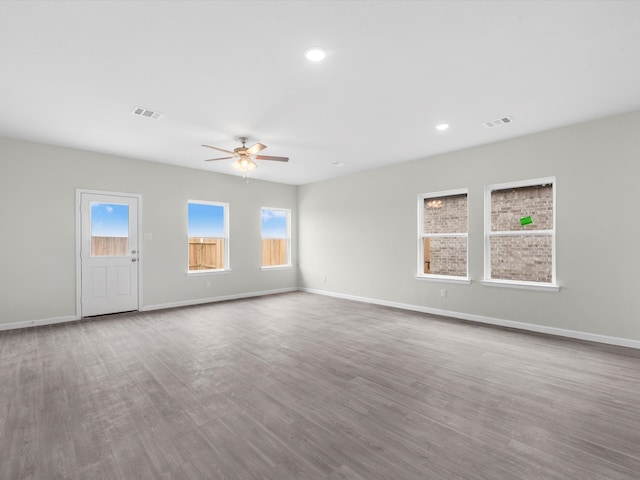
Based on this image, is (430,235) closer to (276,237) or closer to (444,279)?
(444,279)

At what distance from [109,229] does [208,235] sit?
1827mm

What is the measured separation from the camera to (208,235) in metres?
6.90

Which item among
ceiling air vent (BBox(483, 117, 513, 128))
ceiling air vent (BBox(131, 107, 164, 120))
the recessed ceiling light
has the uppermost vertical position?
the recessed ceiling light

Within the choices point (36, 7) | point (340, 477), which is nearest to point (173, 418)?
point (340, 477)

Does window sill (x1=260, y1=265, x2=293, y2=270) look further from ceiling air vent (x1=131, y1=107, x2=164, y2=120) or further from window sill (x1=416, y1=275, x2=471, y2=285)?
ceiling air vent (x1=131, y1=107, x2=164, y2=120)

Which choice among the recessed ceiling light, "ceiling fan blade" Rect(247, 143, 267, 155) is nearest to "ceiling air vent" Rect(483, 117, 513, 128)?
the recessed ceiling light

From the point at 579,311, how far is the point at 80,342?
21.3 ft

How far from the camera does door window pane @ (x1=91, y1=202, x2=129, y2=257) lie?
547cm

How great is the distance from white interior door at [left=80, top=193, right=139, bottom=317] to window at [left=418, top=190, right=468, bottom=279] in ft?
17.4

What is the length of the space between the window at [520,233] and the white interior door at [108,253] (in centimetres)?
613

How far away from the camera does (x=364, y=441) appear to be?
2.05 m

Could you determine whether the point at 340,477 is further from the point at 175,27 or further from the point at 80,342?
the point at 80,342

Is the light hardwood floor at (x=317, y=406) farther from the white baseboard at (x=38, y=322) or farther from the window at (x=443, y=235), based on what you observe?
the window at (x=443, y=235)

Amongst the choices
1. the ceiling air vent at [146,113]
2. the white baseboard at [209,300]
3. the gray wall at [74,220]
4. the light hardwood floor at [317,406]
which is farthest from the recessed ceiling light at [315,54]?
the white baseboard at [209,300]
